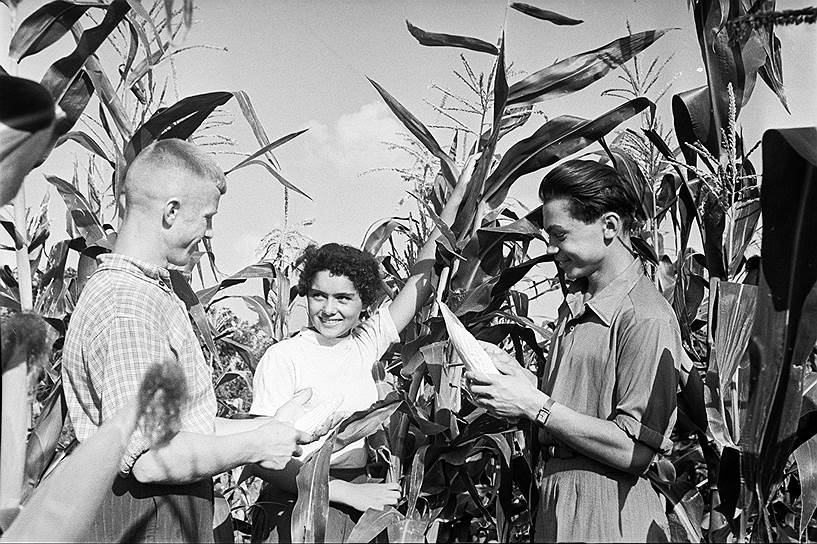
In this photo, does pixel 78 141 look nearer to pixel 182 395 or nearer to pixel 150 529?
pixel 150 529

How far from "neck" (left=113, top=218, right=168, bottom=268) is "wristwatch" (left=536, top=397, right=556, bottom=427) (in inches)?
35.6

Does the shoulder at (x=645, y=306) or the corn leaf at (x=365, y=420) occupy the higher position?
the shoulder at (x=645, y=306)

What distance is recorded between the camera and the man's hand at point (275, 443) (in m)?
1.66

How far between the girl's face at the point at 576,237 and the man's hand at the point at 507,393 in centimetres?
30

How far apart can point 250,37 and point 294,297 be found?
57.7 inches

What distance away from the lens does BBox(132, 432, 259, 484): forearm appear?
1576mm

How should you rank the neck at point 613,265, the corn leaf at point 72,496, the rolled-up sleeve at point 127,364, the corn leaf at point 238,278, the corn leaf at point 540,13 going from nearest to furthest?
the corn leaf at point 72,496 → the rolled-up sleeve at point 127,364 → the neck at point 613,265 → the corn leaf at point 540,13 → the corn leaf at point 238,278

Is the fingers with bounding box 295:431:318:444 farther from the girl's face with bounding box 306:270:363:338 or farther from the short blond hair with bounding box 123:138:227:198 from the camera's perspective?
the girl's face with bounding box 306:270:363:338

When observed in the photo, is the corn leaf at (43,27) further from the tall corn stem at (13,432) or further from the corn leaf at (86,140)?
the tall corn stem at (13,432)

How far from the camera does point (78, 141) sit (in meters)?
2.54

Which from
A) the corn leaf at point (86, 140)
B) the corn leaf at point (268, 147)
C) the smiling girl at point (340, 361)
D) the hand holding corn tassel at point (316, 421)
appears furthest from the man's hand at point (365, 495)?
the corn leaf at point (86, 140)

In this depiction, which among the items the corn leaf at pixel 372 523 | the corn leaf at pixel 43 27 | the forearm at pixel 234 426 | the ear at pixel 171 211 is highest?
the corn leaf at pixel 43 27

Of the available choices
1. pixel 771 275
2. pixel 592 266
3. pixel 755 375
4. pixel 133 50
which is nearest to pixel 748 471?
pixel 755 375

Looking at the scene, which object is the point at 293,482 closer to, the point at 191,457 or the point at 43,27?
the point at 191,457
